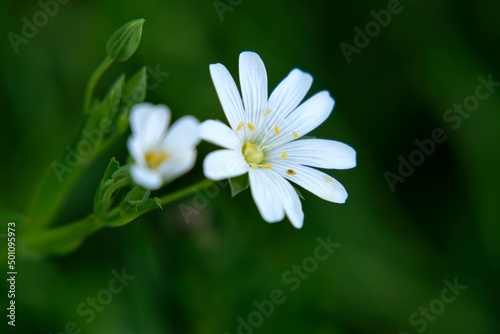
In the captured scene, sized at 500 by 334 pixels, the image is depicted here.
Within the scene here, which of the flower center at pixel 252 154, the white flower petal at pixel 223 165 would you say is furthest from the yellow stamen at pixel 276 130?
the white flower petal at pixel 223 165

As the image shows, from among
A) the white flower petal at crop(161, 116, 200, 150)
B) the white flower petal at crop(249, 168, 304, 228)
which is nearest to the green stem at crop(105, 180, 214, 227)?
the white flower petal at crop(249, 168, 304, 228)

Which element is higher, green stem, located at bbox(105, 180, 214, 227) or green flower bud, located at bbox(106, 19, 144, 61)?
green flower bud, located at bbox(106, 19, 144, 61)

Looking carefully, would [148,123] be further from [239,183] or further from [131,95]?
[131,95]

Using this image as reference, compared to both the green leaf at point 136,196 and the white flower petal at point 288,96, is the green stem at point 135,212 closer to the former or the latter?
the green leaf at point 136,196

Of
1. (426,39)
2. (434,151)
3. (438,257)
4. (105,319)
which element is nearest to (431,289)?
(438,257)

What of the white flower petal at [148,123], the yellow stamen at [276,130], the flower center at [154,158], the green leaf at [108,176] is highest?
the white flower petal at [148,123]

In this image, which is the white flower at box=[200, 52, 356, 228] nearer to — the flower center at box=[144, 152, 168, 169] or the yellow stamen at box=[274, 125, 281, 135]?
the yellow stamen at box=[274, 125, 281, 135]
